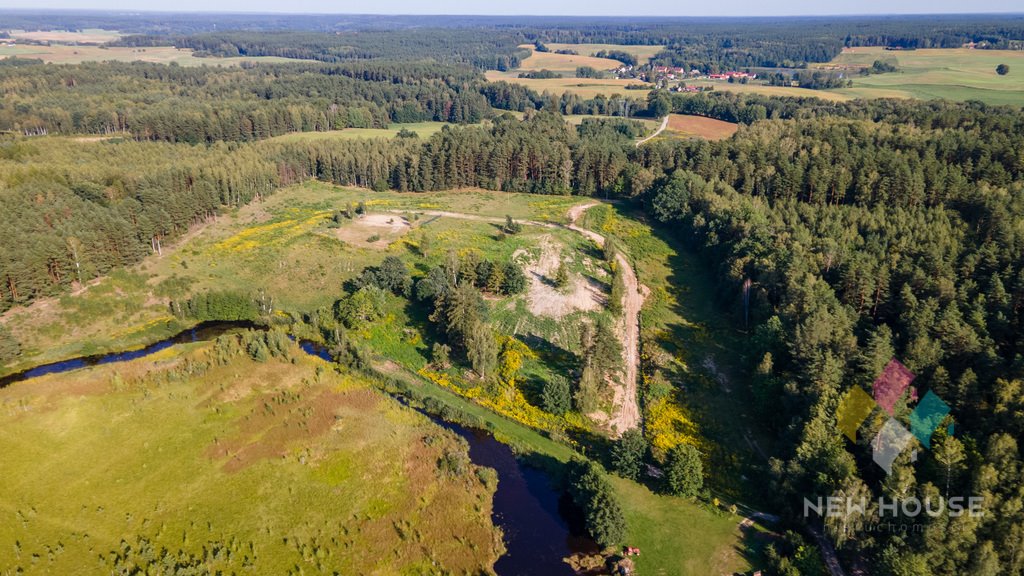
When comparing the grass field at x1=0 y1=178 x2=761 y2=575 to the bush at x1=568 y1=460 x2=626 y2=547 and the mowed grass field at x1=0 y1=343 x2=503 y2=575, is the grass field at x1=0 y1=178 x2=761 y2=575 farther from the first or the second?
the bush at x1=568 y1=460 x2=626 y2=547

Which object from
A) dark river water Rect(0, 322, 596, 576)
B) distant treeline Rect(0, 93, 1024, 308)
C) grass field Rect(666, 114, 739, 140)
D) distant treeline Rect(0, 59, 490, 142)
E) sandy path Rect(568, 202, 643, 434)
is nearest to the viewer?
dark river water Rect(0, 322, 596, 576)

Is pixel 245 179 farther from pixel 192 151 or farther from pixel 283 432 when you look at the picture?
pixel 283 432

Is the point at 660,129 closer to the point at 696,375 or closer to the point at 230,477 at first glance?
the point at 696,375

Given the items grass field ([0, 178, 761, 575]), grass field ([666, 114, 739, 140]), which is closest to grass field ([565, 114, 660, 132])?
grass field ([666, 114, 739, 140])

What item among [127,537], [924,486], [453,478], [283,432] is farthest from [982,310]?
[127,537]

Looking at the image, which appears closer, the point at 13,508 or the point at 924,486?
the point at 924,486

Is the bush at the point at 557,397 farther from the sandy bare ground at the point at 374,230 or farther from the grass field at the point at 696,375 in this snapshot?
the sandy bare ground at the point at 374,230

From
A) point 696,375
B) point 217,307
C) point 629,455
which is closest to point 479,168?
point 217,307

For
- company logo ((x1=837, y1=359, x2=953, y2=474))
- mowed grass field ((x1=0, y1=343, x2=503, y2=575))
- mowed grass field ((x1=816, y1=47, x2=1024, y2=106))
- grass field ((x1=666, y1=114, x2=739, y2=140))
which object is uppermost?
mowed grass field ((x1=816, y1=47, x2=1024, y2=106))
